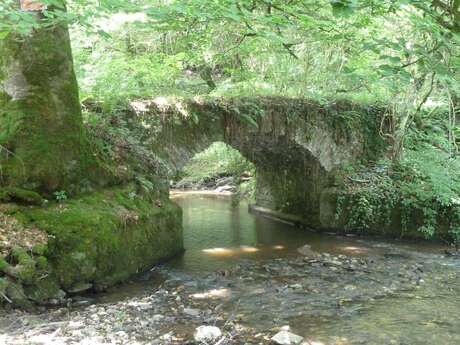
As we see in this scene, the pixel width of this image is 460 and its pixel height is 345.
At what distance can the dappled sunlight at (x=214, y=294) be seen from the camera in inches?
230

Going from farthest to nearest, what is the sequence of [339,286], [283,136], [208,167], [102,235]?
1. [208,167]
2. [283,136]
3. [339,286]
4. [102,235]

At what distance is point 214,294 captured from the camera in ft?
19.6

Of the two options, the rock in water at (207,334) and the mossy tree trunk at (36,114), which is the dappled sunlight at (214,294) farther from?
the mossy tree trunk at (36,114)

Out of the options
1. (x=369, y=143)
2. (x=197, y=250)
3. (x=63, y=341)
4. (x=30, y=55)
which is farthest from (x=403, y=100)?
(x=63, y=341)

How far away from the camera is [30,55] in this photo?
5.79m

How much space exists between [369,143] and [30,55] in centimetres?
815

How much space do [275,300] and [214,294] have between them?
80cm

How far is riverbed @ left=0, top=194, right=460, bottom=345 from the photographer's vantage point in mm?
4473

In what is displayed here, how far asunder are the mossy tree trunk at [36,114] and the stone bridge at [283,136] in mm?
2088

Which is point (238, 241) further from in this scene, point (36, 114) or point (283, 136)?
point (36, 114)

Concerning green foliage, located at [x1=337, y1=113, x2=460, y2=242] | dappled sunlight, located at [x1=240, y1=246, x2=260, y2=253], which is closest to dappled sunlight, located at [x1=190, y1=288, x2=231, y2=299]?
dappled sunlight, located at [x1=240, y1=246, x2=260, y2=253]

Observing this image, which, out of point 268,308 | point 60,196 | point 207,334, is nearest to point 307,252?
point 268,308

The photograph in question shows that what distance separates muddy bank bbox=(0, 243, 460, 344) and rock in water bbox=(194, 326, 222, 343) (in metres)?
0.08

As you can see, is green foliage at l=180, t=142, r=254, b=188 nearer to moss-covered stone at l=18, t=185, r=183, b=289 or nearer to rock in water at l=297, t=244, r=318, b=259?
rock in water at l=297, t=244, r=318, b=259
